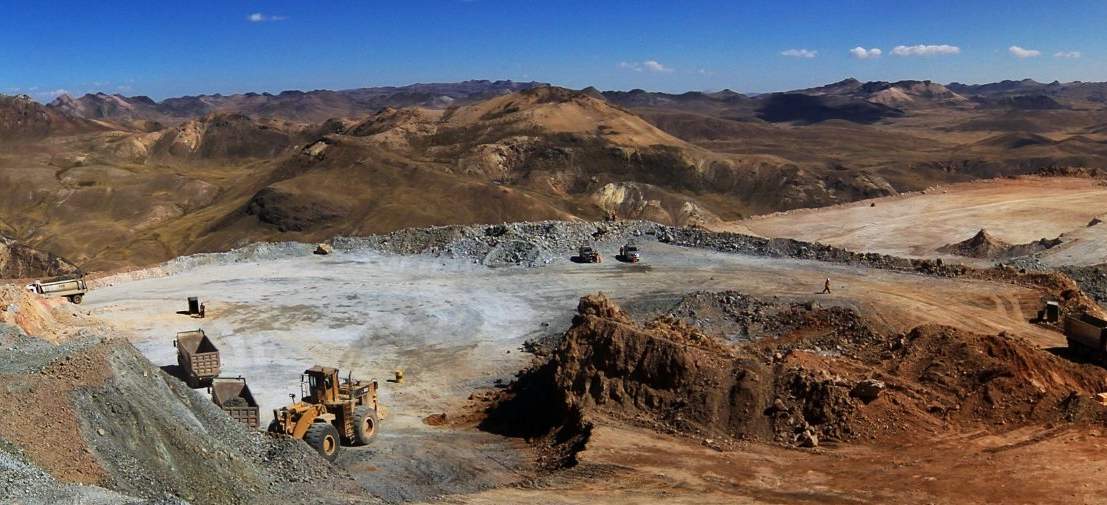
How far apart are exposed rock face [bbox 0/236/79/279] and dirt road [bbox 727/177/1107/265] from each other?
42726 mm

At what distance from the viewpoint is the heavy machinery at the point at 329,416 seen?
56.6ft

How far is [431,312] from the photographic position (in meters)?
30.2

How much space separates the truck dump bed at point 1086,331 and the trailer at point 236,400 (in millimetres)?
20473

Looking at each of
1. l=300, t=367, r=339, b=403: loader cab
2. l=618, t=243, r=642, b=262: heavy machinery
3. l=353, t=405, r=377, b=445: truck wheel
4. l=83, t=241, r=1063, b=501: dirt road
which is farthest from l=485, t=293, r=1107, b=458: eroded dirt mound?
l=618, t=243, r=642, b=262: heavy machinery

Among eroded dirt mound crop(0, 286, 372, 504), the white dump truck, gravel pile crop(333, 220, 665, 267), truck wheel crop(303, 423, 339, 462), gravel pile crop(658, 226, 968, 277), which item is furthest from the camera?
gravel pile crop(333, 220, 665, 267)

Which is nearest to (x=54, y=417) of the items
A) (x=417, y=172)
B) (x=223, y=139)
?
(x=417, y=172)

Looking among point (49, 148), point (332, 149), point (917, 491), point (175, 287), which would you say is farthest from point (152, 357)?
point (49, 148)

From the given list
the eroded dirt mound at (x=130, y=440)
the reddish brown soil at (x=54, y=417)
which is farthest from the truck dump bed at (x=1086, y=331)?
the reddish brown soil at (x=54, y=417)

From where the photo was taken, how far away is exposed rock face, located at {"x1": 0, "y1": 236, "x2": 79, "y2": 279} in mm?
50906

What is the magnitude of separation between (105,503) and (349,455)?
8016 millimetres

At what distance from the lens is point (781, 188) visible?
269 ft

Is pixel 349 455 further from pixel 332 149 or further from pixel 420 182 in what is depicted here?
pixel 332 149

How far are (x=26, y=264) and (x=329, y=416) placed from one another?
43.3 metres

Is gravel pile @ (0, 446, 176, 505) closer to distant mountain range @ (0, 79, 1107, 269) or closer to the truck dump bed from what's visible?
the truck dump bed
